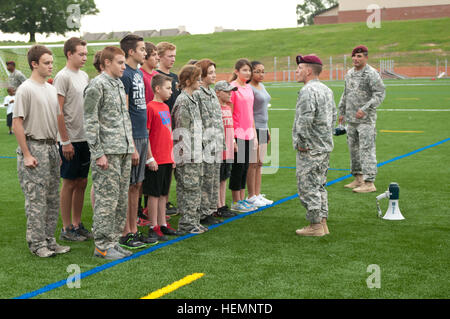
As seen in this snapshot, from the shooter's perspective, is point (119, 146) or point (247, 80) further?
point (247, 80)

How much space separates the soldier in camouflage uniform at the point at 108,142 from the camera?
5594 millimetres

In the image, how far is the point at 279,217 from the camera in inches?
300

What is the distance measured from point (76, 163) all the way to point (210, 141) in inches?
60.7

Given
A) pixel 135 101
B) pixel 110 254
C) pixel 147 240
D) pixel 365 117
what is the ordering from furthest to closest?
pixel 365 117 → pixel 147 240 → pixel 135 101 → pixel 110 254

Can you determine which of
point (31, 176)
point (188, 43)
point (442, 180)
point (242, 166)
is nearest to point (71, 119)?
point (31, 176)

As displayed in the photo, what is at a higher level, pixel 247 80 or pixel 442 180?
pixel 247 80

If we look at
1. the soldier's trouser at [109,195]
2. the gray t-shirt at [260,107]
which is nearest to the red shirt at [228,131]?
the gray t-shirt at [260,107]

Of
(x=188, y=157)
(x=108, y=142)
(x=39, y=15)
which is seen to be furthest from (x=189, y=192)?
(x=39, y=15)

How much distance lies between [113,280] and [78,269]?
49 centimetres

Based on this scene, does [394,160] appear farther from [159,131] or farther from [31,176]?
[31,176]

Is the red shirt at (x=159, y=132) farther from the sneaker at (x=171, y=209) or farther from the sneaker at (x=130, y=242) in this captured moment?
the sneaker at (x=171, y=209)

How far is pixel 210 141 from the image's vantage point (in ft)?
23.0

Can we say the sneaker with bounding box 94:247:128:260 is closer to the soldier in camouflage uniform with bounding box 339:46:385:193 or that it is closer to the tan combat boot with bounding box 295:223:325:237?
the tan combat boot with bounding box 295:223:325:237

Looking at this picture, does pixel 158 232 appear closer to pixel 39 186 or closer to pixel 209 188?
pixel 209 188
